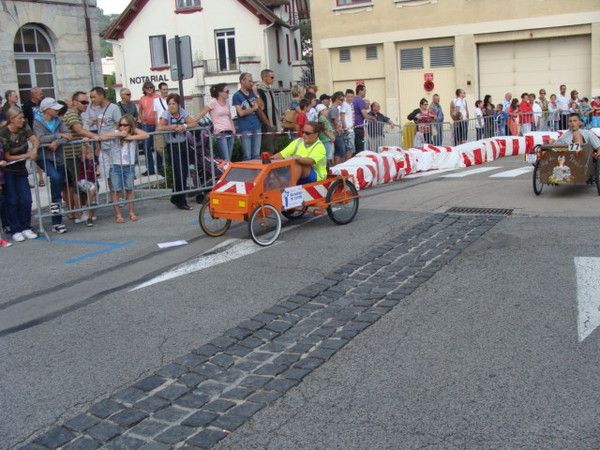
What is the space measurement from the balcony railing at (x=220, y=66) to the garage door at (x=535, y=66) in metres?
17.3

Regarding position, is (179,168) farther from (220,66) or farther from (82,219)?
(220,66)

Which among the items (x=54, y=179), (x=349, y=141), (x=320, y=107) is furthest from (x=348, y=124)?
(x=54, y=179)

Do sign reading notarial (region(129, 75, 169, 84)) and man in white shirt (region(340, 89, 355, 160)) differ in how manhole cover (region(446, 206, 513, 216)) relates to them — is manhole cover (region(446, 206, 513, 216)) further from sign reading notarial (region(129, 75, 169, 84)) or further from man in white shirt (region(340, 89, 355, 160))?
sign reading notarial (region(129, 75, 169, 84))

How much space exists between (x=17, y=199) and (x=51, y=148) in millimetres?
890

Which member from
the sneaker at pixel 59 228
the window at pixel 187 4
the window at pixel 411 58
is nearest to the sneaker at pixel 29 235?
the sneaker at pixel 59 228

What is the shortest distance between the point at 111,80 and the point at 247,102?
209ft

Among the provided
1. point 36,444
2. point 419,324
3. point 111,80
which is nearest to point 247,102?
point 419,324

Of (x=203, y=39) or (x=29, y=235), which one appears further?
(x=203, y=39)

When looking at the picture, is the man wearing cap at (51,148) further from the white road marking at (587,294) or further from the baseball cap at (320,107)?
the white road marking at (587,294)

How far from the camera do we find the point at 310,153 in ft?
33.8

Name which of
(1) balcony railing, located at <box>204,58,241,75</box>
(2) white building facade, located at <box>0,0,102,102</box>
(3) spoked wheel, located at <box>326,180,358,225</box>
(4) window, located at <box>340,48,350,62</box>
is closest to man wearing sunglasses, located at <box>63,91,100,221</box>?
(3) spoked wheel, located at <box>326,180,358,225</box>

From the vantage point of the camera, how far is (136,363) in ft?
19.0

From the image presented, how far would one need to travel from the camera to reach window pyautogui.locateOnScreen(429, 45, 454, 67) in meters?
34.6

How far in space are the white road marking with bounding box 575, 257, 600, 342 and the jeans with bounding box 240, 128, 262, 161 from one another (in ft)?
22.6
